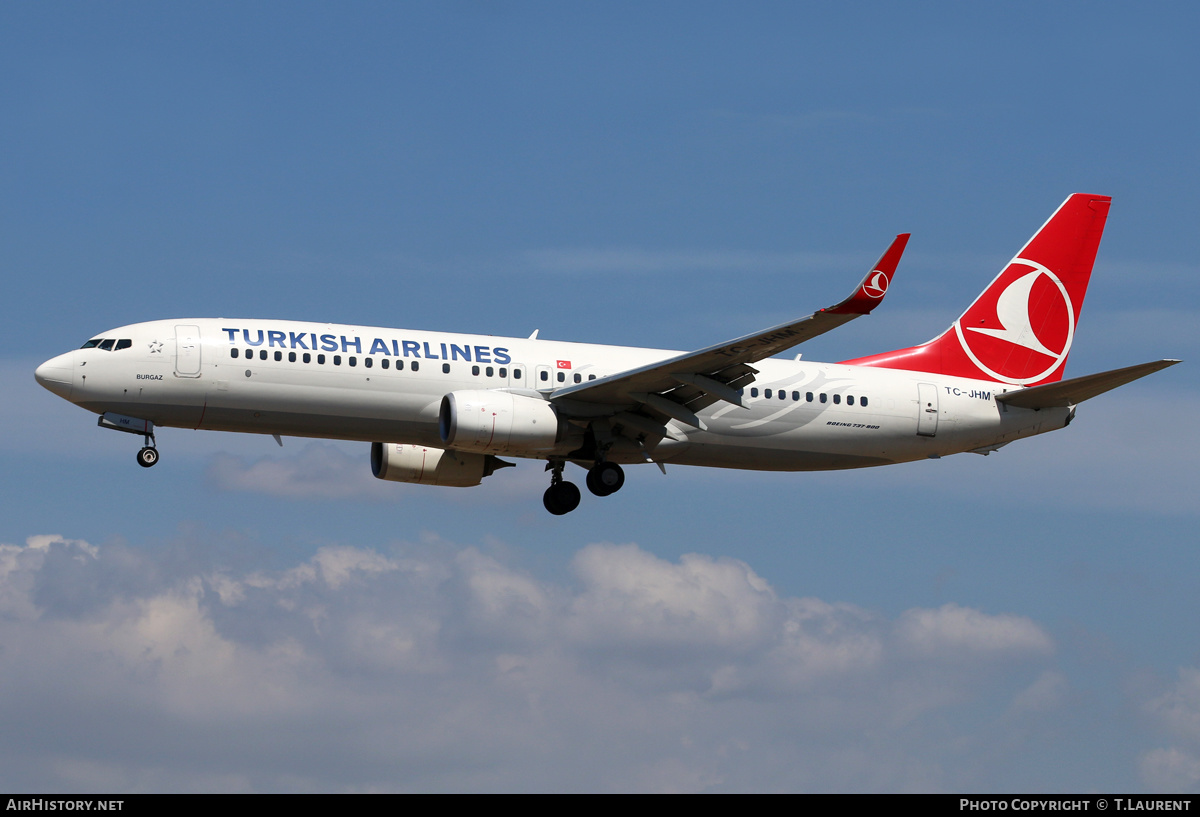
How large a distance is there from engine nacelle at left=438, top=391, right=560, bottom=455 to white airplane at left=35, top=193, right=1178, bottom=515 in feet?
0.15

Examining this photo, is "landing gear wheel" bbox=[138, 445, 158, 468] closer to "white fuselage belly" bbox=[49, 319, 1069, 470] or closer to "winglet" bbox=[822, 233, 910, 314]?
"white fuselage belly" bbox=[49, 319, 1069, 470]

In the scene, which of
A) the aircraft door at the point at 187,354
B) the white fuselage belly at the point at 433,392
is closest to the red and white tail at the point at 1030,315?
the white fuselage belly at the point at 433,392

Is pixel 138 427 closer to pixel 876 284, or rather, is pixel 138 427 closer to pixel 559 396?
pixel 559 396

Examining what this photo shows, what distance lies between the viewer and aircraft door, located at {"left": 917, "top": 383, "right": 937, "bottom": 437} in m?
42.2

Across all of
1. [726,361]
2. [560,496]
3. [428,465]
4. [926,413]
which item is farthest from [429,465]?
[926,413]

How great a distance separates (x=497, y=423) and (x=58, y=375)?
11127mm

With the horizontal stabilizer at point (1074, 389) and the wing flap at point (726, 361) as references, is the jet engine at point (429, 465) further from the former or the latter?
the horizontal stabilizer at point (1074, 389)

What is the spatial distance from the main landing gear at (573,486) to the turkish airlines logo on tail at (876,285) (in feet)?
33.4

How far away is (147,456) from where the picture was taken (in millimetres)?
37688

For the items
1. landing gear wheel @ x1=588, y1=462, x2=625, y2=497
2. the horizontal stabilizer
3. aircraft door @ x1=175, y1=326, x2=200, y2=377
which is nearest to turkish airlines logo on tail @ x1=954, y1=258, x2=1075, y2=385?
the horizontal stabilizer

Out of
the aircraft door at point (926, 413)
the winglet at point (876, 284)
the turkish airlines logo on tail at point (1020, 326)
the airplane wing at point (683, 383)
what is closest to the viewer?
the winglet at point (876, 284)

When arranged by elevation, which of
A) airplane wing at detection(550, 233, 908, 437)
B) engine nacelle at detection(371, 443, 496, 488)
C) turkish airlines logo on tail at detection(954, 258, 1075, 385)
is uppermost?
turkish airlines logo on tail at detection(954, 258, 1075, 385)

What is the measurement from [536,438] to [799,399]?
7868 millimetres

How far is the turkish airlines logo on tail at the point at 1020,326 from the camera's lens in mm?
45500
